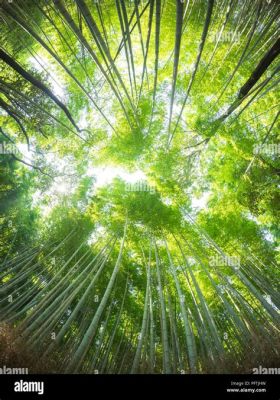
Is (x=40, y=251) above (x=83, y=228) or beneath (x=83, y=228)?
beneath

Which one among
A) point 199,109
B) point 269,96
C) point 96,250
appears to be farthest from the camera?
point 96,250

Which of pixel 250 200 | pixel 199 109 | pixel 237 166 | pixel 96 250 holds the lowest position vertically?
pixel 96 250

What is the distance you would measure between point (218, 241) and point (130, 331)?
3318mm

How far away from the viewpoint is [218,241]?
5.59 meters

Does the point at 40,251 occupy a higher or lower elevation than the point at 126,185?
lower

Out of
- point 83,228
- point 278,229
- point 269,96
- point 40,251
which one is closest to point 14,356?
point 40,251

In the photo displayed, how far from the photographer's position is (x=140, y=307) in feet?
21.1

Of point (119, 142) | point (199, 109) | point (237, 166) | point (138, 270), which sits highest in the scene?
point (199, 109)

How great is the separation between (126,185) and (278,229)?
13.0 feet

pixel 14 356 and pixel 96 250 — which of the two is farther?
pixel 96 250

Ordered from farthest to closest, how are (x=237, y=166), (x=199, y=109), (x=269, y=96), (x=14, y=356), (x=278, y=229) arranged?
(x=278, y=229)
(x=237, y=166)
(x=199, y=109)
(x=269, y=96)
(x=14, y=356)

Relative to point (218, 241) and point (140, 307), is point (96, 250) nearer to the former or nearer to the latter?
point (140, 307)

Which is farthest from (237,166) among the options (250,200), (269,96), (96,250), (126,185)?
(96,250)

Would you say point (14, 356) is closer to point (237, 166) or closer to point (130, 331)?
point (130, 331)
